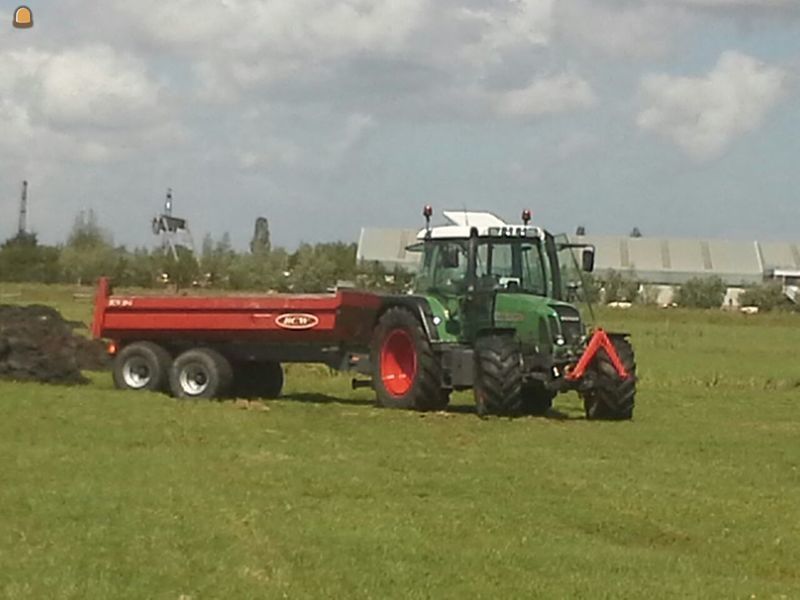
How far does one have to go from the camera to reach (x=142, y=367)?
23109mm

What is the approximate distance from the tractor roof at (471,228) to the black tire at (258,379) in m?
3.59

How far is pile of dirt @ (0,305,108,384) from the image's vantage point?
2384cm

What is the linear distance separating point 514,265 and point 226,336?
183 inches

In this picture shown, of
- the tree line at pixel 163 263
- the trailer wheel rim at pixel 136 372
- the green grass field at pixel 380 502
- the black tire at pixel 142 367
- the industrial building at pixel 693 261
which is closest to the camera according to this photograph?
the green grass field at pixel 380 502

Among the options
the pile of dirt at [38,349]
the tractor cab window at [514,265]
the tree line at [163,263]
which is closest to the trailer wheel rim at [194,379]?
the pile of dirt at [38,349]

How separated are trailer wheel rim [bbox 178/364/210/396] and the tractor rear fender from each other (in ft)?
9.39

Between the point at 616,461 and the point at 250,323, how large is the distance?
823 cm

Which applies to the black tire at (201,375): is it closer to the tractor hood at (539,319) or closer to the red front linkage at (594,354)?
the tractor hood at (539,319)

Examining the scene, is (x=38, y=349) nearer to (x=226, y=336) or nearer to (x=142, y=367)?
(x=142, y=367)

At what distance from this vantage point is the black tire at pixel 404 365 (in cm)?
2048

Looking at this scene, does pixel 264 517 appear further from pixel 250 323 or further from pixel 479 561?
pixel 250 323

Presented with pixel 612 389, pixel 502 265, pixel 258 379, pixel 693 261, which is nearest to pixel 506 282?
pixel 502 265

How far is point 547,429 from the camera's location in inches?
738

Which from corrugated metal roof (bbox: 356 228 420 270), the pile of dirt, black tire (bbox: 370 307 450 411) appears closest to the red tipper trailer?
black tire (bbox: 370 307 450 411)
